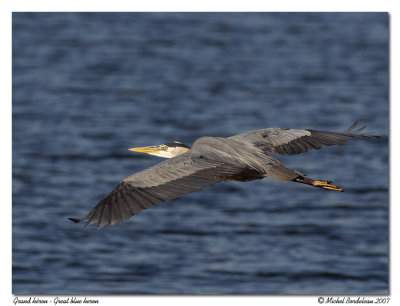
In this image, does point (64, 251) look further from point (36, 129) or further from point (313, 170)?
point (36, 129)

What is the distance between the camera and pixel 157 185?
797 centimetres

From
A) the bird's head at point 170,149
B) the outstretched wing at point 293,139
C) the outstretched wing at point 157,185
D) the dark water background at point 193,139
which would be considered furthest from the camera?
the dark water background at point 193,139

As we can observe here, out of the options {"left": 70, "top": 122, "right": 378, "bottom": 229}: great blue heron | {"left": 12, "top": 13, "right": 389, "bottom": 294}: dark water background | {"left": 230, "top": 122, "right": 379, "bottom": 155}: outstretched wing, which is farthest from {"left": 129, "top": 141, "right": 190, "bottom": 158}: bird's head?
{"left": 12, "top": 13, "right": 389, "bottom": 294}: dark water background

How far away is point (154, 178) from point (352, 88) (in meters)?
19.8

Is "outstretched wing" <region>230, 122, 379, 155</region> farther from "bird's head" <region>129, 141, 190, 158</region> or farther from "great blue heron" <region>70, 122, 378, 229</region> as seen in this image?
"bird's head" <region>129, 141, 190, 158</region>

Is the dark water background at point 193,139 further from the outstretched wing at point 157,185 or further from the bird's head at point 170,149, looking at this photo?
the outstretched wing at point 157,185

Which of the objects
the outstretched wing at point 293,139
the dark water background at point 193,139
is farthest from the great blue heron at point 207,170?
the dark water background at point 193,139

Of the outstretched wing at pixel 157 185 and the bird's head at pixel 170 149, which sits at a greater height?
the bird's head at pixel 170 149

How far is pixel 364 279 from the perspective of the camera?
1437 centimetres

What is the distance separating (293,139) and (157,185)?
2668 millimetres

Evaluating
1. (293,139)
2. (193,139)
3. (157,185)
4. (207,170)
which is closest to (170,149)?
(293,139)

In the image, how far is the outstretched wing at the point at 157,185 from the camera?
7625 millimetres

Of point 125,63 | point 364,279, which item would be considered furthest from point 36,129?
point 364,279

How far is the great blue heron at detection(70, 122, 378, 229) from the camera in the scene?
7.71 m
